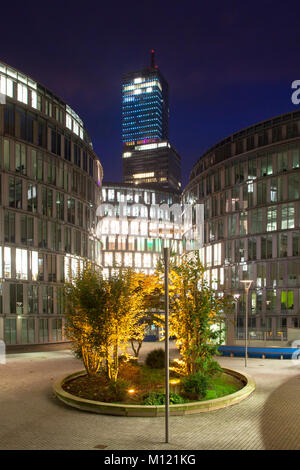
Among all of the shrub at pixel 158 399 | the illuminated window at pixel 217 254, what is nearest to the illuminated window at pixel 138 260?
the illuminated window at pixel 217 254

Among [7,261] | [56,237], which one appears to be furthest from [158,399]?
[56,237]

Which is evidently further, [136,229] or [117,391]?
[136,229]

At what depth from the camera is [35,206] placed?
46.7 metres

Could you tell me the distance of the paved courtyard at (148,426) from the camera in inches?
460

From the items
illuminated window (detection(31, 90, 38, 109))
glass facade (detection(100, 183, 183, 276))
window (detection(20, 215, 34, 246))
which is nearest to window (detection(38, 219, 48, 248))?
window (detection(20, 215, 34, 246))

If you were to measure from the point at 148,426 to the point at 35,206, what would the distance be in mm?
36415

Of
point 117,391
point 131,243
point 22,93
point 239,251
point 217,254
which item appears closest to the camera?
point 117,391

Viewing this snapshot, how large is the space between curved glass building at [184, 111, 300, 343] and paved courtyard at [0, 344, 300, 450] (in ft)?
128

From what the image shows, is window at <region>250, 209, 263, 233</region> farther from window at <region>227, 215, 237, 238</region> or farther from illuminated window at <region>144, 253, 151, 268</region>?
illuminated window at <region>144, 253, 151, 268</region>

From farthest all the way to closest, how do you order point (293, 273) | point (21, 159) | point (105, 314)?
point (293, 273) → point (21, 159) → point (105, 314)

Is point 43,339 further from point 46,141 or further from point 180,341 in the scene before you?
point 180,341

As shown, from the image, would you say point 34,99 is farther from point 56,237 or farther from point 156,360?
point 156,360

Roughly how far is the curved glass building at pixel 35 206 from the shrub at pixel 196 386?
1149 inches

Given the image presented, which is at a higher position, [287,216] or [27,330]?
[287,216]
